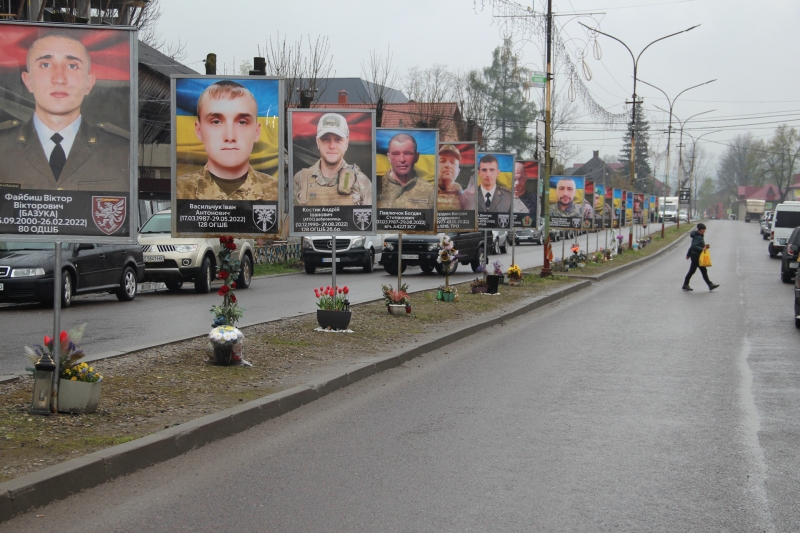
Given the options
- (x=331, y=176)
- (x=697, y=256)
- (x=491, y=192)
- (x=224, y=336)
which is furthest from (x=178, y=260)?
(x=697, y=256)

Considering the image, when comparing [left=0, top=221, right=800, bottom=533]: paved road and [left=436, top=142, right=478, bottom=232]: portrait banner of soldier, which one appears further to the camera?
[left=436, top=142, right=478, bottom=232]: portrait banner of soldier

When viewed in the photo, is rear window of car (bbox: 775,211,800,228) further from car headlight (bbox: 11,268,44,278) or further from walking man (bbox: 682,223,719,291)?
car headlight (bbox: 11,268,44,278)

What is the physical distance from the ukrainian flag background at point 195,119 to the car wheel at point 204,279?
31.9ft

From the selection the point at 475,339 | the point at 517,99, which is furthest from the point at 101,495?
the point at 517,99

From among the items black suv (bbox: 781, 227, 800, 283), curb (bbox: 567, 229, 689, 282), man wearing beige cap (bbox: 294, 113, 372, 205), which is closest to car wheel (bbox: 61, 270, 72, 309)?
man wearing beige cap (bbox: 294, 113, 372, 205)

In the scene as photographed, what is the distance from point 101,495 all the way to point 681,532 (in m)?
3.26

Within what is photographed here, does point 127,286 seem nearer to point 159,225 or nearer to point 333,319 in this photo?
point 159,225

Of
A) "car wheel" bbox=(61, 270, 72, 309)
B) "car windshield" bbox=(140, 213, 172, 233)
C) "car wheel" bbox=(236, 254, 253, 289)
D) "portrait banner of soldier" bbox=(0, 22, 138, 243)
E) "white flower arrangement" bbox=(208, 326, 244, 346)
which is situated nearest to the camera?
"portrait banner of soldier" bbox=(0, 22, 138, 243)

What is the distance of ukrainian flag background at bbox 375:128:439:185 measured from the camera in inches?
606

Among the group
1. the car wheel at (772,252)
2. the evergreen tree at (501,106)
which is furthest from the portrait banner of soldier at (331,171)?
the evergreen tree at (501,106)

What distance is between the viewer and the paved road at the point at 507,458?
16.2 ft

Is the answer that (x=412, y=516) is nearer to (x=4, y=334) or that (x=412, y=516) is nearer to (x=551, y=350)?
(x=551, y=350)

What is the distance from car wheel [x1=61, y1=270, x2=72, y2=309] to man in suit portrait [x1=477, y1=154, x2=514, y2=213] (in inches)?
372

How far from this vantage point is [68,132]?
6.74 meters
